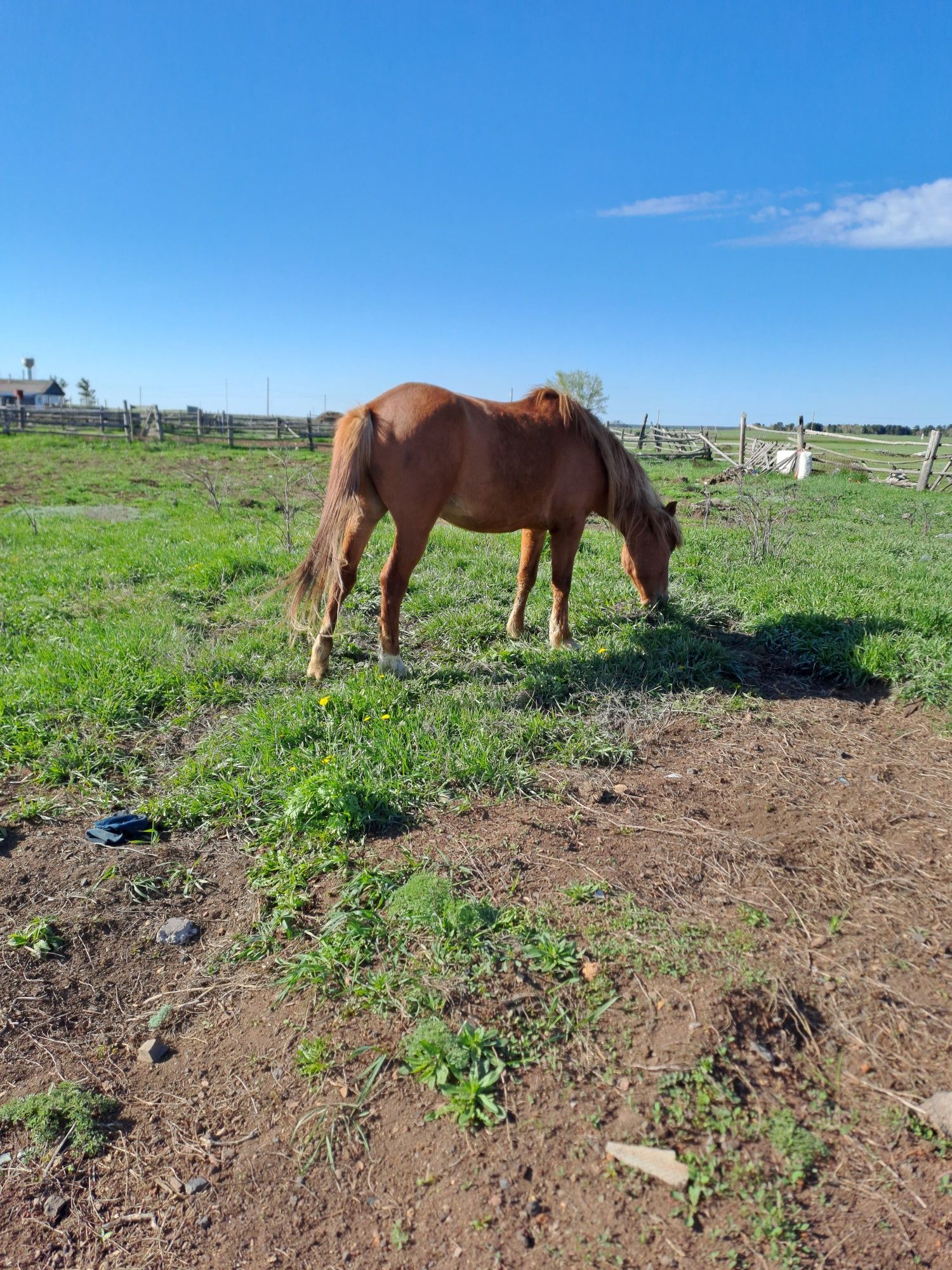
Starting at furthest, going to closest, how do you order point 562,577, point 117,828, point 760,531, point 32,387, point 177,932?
point 32,387
point 760,531
point 562,577
point 117,828
point 177,932

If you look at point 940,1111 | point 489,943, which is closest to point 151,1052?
→ point 489,943

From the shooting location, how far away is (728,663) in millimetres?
4699

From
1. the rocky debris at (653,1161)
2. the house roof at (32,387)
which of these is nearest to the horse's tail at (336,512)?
the rocky debris at (653,1161)

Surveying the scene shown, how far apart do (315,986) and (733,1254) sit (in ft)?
4.55

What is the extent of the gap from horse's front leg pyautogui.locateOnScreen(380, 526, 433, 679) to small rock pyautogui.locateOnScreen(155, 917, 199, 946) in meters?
2.22

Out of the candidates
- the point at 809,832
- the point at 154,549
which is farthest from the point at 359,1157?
the point at 154,549

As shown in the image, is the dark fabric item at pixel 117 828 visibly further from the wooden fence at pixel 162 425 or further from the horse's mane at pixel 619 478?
the wooden fence at pixel 162 425

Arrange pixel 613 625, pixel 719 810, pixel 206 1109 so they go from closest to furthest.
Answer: pixel 206 1109, pixel 719 810, pixel 613 625

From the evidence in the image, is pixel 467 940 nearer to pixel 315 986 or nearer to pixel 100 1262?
pixel 315 986

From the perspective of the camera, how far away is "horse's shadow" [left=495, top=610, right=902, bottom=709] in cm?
446

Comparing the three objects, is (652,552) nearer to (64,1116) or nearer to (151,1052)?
(151,1052)

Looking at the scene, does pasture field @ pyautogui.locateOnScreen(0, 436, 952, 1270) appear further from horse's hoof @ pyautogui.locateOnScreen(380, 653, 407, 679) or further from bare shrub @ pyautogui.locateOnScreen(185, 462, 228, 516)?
bare shrub @ pyautogui.locateOnScreen(185, 462, 228, 516)

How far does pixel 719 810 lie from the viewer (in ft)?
10.4

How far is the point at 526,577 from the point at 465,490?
1069mm
